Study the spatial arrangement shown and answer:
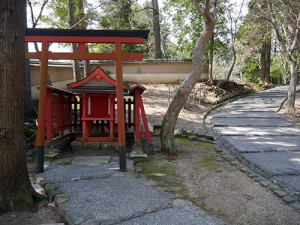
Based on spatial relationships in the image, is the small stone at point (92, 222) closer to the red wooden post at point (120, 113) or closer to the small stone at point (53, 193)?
the small stone at point (53, 193)

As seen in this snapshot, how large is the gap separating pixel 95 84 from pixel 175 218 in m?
4.48

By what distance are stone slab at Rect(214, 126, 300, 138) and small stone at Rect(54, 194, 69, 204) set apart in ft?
23.3

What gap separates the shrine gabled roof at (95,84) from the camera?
714 cm

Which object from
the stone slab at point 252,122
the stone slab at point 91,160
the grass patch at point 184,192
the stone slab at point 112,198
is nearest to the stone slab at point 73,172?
the stone slab at point 112,198

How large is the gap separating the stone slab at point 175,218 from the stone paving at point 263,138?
72.6 inches

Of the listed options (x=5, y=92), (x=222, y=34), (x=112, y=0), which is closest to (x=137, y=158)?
(x=5, y=92)

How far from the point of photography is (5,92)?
380cm

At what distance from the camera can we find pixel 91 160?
6.57 metres

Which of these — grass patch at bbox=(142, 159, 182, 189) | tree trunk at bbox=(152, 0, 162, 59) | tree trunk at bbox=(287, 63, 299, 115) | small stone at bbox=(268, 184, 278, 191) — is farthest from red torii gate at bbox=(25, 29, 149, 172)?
tree trunk at bbox=(152, 0, 162, 59)

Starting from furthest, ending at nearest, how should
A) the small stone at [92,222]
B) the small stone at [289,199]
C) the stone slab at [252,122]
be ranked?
1. the stone slab at [252,122]
2. the small stone at [289,199]
3. the small stone at [92,222]

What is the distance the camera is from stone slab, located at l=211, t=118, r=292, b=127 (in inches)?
472

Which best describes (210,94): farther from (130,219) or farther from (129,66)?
(130,219)

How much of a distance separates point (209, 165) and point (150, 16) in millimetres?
19318

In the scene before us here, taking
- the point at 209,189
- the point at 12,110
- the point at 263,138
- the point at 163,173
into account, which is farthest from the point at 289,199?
the point at 263,138
